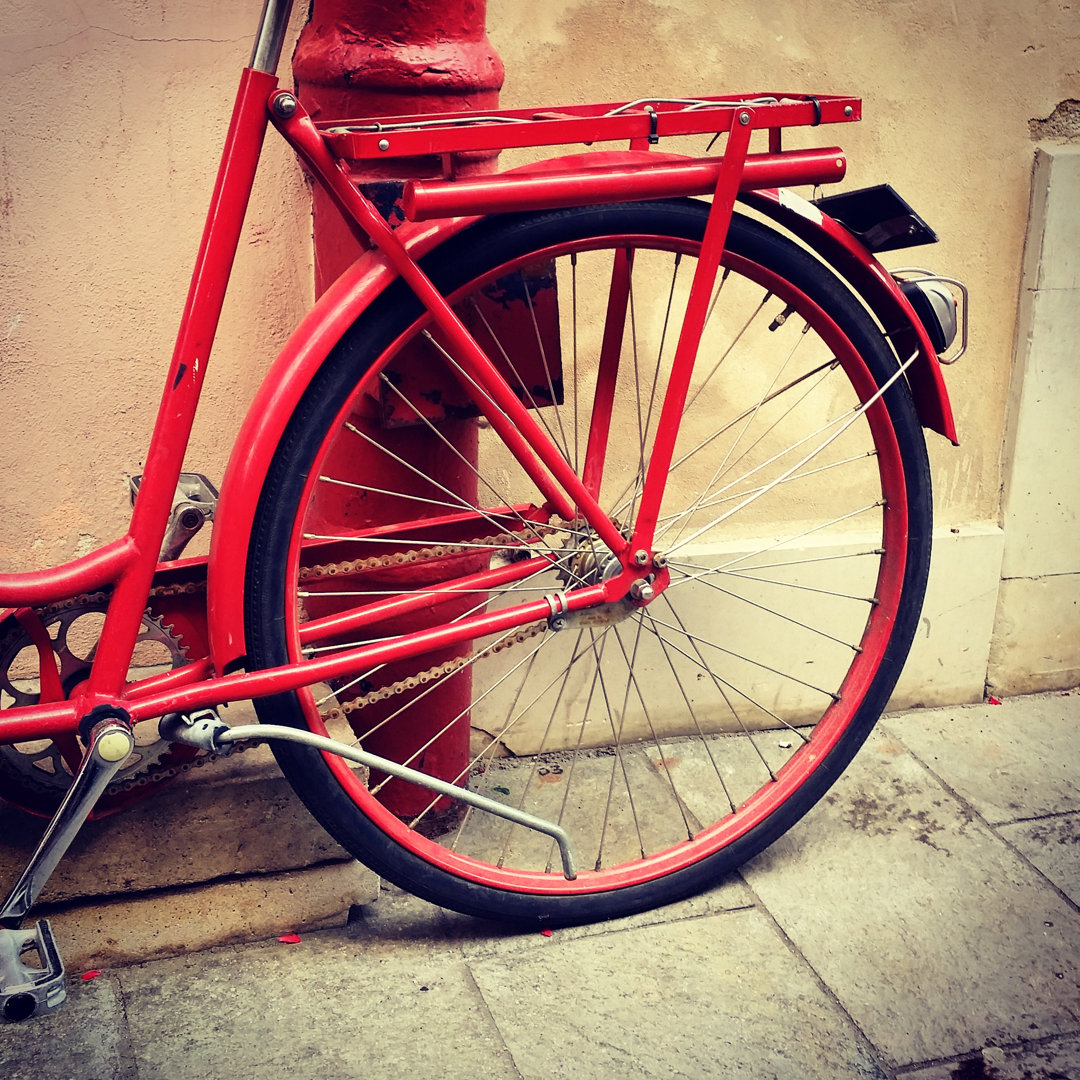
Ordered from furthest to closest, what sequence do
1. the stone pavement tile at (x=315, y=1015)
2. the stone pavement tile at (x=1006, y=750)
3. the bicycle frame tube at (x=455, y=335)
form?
the stone pavement tile at (x=1006, y=750)
the stone pavement tile at (x=315, y=1015)
the bicycle frame tube at (x=455, y=335)

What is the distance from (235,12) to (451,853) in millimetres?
1523

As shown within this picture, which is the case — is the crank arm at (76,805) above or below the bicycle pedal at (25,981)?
above

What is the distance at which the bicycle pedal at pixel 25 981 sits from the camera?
5.29 feet

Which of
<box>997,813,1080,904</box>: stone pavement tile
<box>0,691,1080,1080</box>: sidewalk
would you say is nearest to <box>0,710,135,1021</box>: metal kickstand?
<box>0,691,1080,1080</box>: sidewalk

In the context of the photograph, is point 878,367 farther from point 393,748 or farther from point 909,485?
point 393,748

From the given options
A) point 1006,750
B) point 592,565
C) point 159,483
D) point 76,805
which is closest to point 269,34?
point 159,483

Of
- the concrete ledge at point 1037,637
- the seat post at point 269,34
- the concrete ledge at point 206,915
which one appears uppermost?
the seat post at point 269,34

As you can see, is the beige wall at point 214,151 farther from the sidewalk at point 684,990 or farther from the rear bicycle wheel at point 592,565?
the sidewalk at point 684,990

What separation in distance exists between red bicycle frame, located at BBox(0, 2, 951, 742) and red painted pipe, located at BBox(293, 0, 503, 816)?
155 mm

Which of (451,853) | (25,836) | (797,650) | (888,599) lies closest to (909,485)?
(888,599)

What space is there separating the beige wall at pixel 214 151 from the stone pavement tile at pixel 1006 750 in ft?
2.42

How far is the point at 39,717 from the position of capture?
157 cm

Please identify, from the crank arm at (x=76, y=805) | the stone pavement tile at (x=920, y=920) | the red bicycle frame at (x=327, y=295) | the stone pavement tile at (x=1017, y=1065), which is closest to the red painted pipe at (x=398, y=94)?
the red bicycle frame at (x=327, y=295)

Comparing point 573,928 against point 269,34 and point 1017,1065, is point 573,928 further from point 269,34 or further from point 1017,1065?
point 269,34
